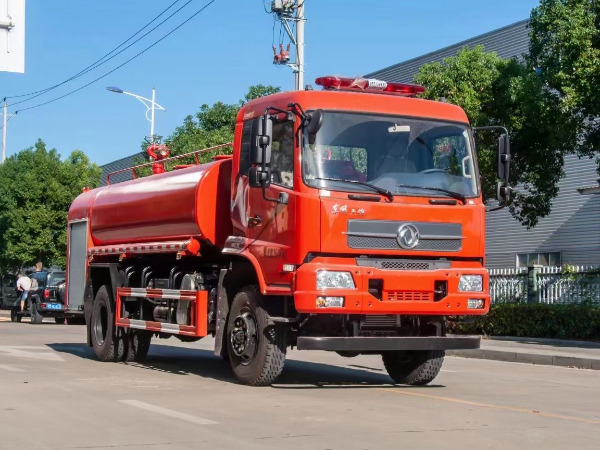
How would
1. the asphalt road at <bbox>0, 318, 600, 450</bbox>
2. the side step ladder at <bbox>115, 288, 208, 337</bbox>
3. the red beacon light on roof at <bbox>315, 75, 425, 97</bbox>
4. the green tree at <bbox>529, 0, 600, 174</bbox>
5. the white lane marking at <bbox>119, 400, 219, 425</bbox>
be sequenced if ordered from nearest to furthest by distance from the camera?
1. the asphalt road at <bbox>0, 318, 600, 450</bbox>
2. the white lane marking at <bbox>119, 400, 219, 425</bbox>
3. the red beacon light on roof at <bbox>315, 75, 425, 97</bbox>
4. the side step ladder at <bbox>115, 288, 208, 337</bbox>
5. the green tree at <bbox>529, 0, 600, 174</bbox>

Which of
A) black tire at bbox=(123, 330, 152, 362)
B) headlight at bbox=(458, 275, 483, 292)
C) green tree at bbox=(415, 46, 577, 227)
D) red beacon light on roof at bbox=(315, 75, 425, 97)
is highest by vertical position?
green tree at bbox=(415, 46, 577, 227)

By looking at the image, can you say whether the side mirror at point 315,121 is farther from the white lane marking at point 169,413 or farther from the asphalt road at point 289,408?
the white lane marking at point 169,413

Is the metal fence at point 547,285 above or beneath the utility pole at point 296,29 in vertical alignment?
beneath

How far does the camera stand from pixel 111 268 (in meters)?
15.8

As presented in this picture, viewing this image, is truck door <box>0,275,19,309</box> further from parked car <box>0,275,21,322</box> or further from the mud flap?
the mud flap

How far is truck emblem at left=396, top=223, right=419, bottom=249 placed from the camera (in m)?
11.0

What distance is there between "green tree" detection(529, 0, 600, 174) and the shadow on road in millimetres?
7658

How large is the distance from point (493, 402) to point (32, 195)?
39299 mm

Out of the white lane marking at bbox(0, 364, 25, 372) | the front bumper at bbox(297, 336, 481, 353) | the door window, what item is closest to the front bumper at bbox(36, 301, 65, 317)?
the white lane marking at bbox(0, 364, 25, 372)

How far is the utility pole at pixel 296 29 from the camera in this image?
26.6m

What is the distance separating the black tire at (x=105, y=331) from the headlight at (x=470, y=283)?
6.15 metres

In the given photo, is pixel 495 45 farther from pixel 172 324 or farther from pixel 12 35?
pixel 12 35

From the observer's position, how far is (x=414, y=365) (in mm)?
12539

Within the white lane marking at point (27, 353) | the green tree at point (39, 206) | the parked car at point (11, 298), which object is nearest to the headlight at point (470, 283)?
the white lane marking at point (27, 353)
